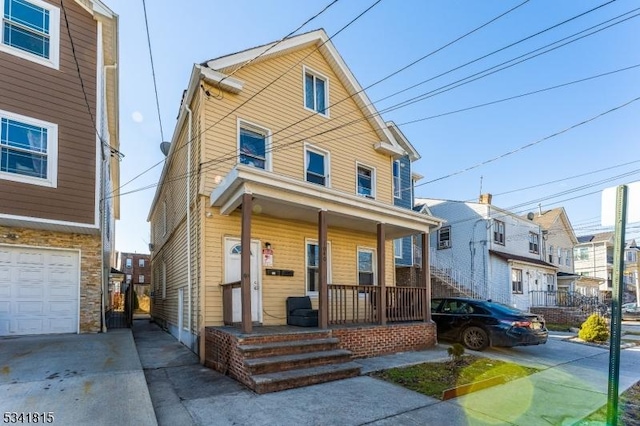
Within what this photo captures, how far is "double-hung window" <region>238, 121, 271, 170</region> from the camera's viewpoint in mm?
9680

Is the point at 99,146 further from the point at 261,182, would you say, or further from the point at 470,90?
the point at 470,90

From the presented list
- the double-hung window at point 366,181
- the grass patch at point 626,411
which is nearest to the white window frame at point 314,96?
the double-hung window at point 366,181

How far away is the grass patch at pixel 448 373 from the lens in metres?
6.43

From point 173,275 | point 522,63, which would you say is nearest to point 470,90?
point 522,63

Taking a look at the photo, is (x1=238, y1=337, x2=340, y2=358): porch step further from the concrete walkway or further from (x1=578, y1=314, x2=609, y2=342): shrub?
Answer: (x1=578, y1=314, x2=609, y2=342): shrub

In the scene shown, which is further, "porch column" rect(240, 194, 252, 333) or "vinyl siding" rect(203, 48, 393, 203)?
"vinyl siding" rect(203, 48, 393, 203)

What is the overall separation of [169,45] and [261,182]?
4.11m

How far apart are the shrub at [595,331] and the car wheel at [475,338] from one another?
5.43m

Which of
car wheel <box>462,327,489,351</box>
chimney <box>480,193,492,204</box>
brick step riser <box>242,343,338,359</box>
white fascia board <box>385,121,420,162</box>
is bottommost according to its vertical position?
car wheel <box>462,327,489,351</box>

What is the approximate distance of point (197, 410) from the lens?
16.7 ft

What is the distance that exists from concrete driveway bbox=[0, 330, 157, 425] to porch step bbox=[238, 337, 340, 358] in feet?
5.54

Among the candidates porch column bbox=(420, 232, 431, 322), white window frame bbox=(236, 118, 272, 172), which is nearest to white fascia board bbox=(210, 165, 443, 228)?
porch column bbox=(420, 232, 431, 322)

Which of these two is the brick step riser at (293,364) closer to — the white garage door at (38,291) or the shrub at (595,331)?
the white garage door at (38,291)

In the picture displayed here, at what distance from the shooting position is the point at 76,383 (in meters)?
5.23
